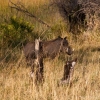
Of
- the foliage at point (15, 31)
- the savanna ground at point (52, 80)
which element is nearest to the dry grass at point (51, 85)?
the savanna ground at point (52, 80)

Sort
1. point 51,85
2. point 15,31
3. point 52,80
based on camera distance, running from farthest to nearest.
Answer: point 15,31 → point 52,80 → point 51,85

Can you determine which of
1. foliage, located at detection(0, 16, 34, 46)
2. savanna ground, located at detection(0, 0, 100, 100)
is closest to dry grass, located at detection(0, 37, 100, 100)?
savanna ground, located at detection(0, 0, 100, 100)

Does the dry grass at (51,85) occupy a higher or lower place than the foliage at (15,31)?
lower

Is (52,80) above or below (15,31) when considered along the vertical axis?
below

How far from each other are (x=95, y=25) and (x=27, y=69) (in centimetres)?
365

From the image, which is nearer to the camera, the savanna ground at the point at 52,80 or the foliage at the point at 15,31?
the savanna ground at the point at 52,80

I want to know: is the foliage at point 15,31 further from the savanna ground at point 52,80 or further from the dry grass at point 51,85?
the dry grass at point 51,85

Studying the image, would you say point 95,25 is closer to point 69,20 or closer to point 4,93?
point 69,20

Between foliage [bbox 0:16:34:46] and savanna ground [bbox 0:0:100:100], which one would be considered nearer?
savanna ground [bbox 0:0:100:100]

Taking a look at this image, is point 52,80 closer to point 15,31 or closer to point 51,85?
point 51,85

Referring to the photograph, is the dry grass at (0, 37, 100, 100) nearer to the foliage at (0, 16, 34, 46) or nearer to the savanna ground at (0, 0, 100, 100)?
the savanna ground at (0, 0, 100, 100)

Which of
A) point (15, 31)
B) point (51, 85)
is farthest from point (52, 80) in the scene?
point (15, 31)

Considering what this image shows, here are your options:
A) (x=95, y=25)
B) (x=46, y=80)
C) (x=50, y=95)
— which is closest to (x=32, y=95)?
(x=50, y=95)

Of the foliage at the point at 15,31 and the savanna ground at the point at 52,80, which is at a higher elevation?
the foliage at the point at 15,31
